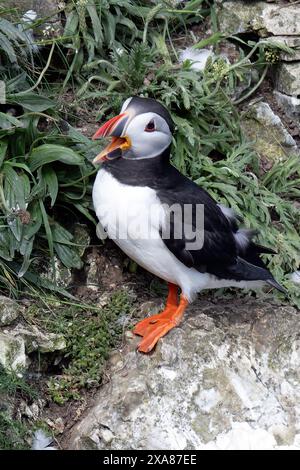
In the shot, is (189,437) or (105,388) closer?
(189,437)

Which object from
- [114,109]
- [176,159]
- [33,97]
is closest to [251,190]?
[176,159]

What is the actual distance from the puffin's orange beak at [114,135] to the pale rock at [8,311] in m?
0.96

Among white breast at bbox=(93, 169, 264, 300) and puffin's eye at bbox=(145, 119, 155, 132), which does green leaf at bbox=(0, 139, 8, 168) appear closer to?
white breast at bbox=(93, 169, 264, 300)

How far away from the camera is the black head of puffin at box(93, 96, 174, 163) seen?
4582 millimetres

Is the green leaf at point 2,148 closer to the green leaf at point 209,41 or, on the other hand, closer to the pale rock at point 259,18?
the green leaf at point 209,41

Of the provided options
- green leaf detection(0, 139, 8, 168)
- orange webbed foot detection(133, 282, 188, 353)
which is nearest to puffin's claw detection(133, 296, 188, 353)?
orange webbed foot detection(133, 282, 188, 353)

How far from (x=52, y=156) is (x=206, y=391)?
5.73 ft

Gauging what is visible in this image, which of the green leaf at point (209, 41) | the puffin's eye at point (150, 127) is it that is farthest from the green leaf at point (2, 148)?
the green leaf at point (209, 41)

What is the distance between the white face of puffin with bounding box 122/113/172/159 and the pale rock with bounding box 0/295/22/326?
108cm

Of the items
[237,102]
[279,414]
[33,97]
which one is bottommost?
[279,414]

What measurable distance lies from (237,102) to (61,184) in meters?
1.96

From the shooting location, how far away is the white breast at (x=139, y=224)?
A: 4.61m

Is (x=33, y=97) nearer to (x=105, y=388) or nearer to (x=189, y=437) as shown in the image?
(x=105, y=388)

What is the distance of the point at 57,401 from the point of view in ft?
15.1
